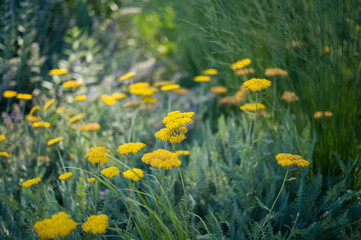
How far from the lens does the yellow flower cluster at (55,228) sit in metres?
0.71

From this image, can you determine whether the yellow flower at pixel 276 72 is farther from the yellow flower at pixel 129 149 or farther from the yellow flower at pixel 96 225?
the yellow flower at pixel 96 225

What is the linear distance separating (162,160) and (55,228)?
320 mm

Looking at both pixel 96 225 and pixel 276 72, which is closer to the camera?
pixel 96 225

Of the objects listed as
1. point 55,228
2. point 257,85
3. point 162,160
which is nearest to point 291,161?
point 257,85

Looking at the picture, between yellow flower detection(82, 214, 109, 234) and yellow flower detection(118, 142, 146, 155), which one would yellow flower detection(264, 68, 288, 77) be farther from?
yellow flower detection(82, 214, 109, 234)

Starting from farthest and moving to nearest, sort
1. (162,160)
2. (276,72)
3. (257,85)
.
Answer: (276,72) < (257,85) < (162,160)

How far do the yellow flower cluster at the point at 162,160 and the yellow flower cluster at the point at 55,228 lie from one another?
250 mm

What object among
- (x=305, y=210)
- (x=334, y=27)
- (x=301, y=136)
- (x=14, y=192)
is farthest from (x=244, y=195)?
(x=14, y=192)

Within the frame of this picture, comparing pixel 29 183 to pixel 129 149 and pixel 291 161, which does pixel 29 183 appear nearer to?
pixel 129 149

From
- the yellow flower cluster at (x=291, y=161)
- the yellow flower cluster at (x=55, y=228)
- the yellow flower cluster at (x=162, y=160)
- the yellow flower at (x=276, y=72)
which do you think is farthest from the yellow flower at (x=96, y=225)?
the yellow flower at (x=276, y=72)

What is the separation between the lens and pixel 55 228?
2.35ft

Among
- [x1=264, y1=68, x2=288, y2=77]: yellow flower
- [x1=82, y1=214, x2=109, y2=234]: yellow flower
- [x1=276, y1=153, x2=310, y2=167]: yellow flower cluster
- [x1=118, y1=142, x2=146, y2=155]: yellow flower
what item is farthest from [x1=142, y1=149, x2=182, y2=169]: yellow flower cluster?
[x1=264, y1=68, x2=288, y2=77]: yellow flower

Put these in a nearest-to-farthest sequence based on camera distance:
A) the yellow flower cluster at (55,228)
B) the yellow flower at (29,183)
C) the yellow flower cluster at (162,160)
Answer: the yellow flower cluster at (55,228) < the yellow flower cluster at (162,160) < the yellow flower at (29,183)

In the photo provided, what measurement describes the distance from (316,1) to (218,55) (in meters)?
1.23
